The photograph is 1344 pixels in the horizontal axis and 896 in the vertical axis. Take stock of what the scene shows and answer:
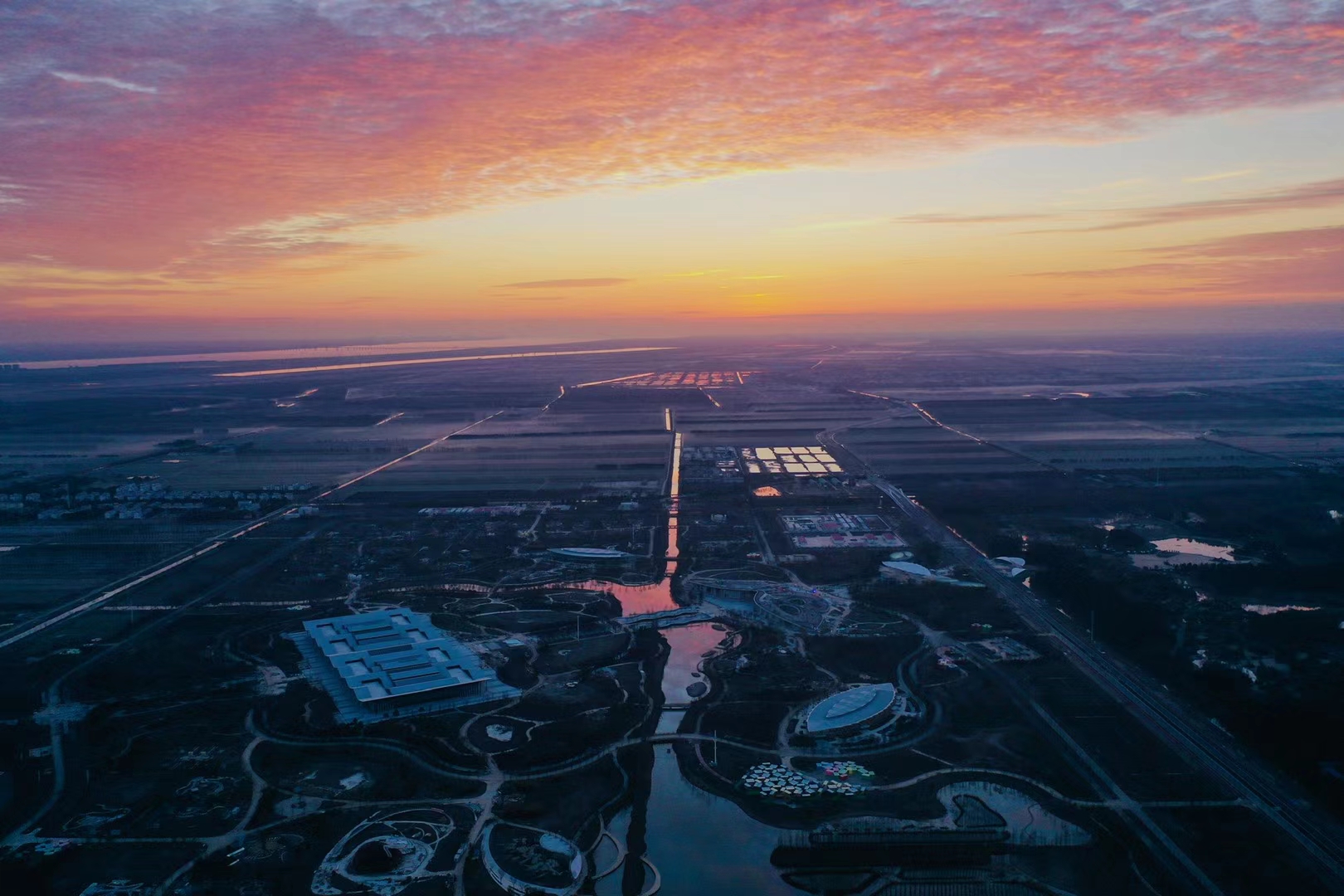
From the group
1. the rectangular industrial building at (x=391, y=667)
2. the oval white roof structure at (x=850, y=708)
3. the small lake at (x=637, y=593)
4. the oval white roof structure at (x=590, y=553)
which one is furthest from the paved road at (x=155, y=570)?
the oval white roof structure at (x=850, y=708)

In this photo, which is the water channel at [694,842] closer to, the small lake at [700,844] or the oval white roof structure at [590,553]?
the small lake at [700,844]

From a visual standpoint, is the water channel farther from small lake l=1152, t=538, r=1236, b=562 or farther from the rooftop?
small lake l=1152, t=538, r=1236, b=562

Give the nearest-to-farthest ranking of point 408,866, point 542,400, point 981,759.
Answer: point 408,866 → point 981,759 → point 542,400

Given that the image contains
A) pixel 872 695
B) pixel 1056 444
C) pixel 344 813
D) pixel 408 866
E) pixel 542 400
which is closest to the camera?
pixel 408 866

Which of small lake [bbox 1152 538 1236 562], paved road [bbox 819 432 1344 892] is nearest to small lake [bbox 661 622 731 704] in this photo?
paved road [bbox 819 432 1344 892]

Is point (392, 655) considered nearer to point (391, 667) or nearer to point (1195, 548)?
point (391, 667)

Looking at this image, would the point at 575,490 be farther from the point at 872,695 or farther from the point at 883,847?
the point at 883,847

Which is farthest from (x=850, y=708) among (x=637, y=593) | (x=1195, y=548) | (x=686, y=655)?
(x=1195, y=548)

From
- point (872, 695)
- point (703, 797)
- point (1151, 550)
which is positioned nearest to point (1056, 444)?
point (1151, 550)
